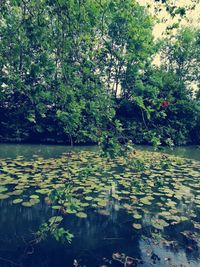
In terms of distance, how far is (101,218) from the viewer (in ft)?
13.9

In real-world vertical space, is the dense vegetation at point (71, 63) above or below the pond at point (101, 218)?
above

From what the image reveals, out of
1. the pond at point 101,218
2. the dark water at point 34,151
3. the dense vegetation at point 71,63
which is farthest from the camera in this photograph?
the dark water at point 34,151

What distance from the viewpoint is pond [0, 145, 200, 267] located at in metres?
2.99

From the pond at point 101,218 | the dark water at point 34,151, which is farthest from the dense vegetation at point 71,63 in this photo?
the dark water at point 34,151

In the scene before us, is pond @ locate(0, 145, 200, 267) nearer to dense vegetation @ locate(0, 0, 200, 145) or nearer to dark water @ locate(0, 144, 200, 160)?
dense vegetation @ locate(0, 0, 200, 145)

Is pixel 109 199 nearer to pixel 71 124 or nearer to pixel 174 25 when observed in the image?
pixel 71 124

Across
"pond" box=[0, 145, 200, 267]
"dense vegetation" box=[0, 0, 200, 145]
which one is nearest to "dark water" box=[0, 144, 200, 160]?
"pond" box=[0, 145, 200, 267]

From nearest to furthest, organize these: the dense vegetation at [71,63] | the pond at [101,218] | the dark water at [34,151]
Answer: the dense vegetation at [71,63] → the pond at [101,218] → the dark water at [34,151]

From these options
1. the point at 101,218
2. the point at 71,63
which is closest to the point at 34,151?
the point at 101,218

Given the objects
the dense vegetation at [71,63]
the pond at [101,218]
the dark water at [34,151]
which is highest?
the dense vegetation at [71,63]

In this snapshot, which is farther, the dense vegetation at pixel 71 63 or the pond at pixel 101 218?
the pond at pixel 101 218

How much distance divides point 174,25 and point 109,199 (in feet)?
11.4

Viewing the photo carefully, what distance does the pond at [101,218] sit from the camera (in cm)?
299

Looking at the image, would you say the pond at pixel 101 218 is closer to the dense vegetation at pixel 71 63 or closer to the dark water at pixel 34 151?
the dense vegetation at pixel 71 63
